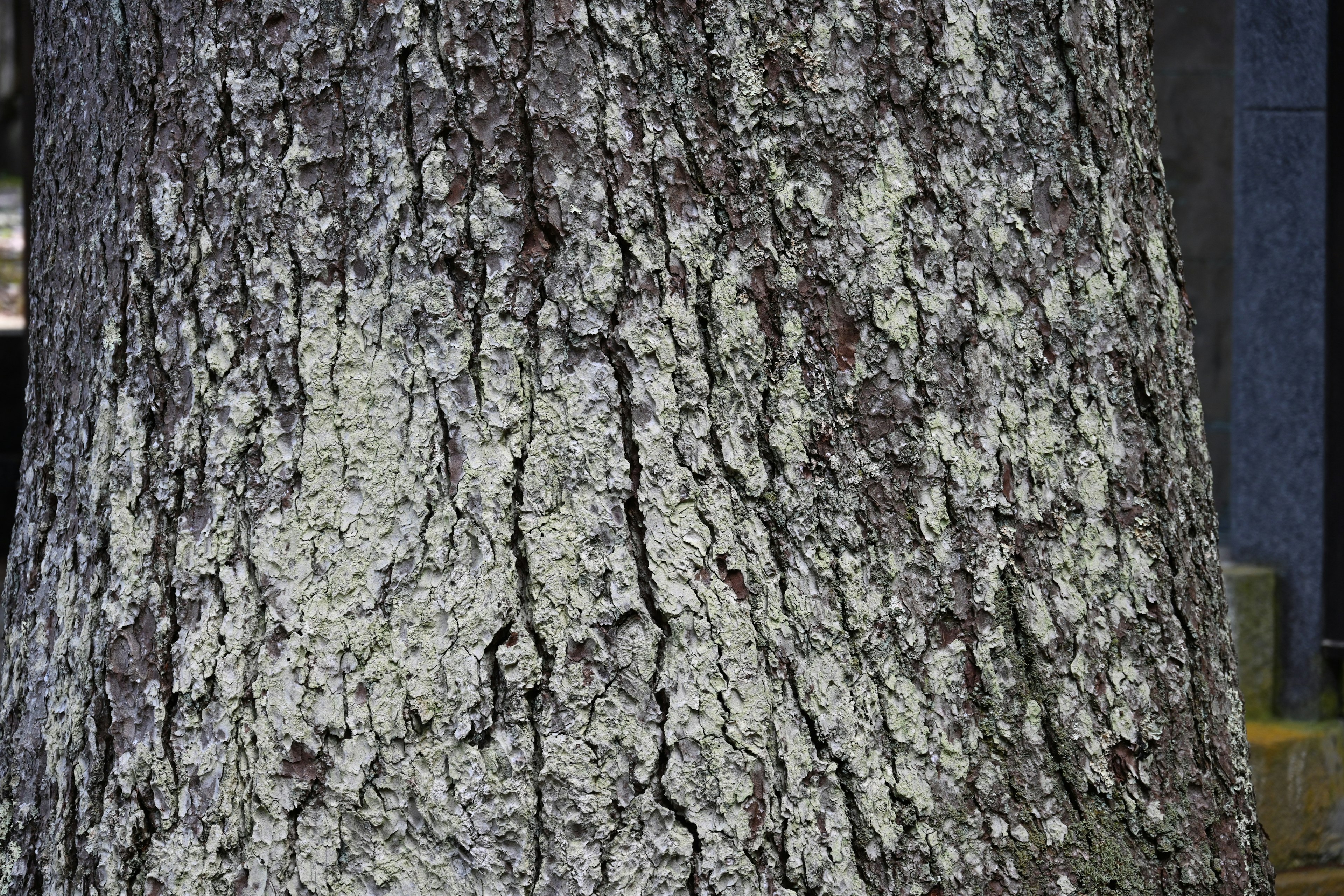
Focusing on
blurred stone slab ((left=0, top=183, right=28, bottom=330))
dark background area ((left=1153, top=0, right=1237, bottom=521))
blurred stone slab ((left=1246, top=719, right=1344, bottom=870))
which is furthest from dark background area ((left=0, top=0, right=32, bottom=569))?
blurred stone slab ((left=1246, top=719, right=1344, bottom=870))

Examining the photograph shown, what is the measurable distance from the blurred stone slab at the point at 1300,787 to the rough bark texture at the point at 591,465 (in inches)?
108

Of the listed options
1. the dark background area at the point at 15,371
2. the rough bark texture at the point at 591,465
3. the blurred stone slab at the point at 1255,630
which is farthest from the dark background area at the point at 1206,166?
the dark background area at the point at 15,371

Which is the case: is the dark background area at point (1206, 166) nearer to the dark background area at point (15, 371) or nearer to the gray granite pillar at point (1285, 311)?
the gray granite pillar at point (1285, 311)

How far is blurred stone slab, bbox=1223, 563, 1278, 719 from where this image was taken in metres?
3.66

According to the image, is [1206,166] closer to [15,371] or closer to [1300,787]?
[1300,787]

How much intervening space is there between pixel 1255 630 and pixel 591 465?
312 cm

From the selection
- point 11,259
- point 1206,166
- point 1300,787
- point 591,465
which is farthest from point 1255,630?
point 11,259

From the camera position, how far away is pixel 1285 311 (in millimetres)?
3709

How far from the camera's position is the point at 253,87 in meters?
1.13

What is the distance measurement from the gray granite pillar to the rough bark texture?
2844 mm

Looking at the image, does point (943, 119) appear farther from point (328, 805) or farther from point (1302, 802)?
point (1302, 802)

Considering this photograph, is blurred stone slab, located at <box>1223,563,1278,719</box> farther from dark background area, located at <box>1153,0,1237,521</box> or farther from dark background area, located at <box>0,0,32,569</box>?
dark background area, located at <box>0,0,32,569</box>

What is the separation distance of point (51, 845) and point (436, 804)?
382mm

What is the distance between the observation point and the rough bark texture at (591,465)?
1108mm
